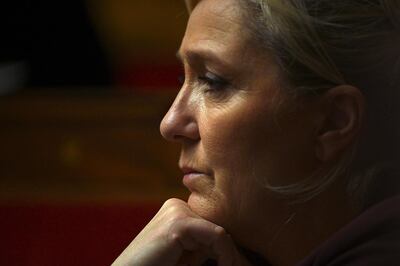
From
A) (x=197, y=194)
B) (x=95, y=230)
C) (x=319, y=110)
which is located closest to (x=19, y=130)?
(x=95, y=230)

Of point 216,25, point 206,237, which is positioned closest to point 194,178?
point 206,237

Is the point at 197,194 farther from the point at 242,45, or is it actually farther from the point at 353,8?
the point at 353,8

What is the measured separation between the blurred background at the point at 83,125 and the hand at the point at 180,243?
0.99m

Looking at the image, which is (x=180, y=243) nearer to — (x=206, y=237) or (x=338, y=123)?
(x=206, y=237)

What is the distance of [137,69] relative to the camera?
2.92m

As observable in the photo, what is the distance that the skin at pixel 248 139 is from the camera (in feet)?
4.87

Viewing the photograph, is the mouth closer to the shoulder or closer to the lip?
the lip

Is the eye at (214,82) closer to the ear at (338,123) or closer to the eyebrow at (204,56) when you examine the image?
the eyebrow at (204,56)

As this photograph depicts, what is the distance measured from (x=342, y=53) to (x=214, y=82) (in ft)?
0.70

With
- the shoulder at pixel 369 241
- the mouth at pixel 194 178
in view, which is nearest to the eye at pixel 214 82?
the mouth at pixel 194 178

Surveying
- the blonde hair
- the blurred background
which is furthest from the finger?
the blurred background

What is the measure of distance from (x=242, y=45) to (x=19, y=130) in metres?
1.38

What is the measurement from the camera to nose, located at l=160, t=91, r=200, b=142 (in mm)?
1553

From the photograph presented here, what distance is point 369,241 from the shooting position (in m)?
1.40
